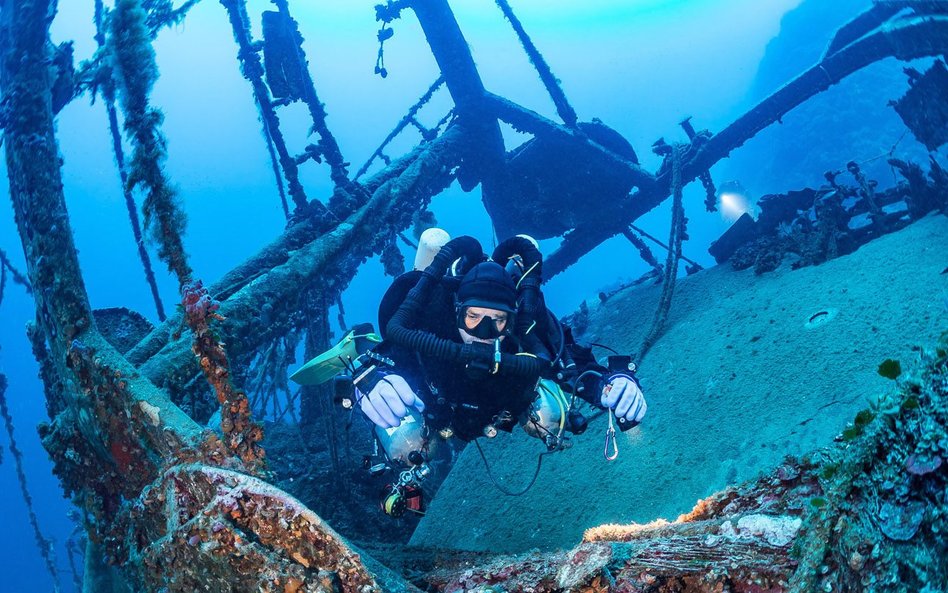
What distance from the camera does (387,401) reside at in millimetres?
2932

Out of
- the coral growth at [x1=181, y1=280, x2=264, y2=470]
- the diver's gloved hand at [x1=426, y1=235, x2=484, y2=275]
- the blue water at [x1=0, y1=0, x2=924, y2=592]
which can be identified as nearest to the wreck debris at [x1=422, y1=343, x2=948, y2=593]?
the coral growth at [x1=181, y1=280, x2=264, y2=470]

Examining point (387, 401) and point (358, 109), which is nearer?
point (387, 401)

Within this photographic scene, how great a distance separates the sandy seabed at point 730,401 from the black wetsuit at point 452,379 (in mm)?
1349

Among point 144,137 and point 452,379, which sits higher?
point 144,137

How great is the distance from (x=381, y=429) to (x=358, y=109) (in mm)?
133209

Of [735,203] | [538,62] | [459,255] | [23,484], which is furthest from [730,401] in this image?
[735,203]

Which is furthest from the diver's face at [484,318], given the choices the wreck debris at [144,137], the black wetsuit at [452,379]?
the wreck debris at [144,137]

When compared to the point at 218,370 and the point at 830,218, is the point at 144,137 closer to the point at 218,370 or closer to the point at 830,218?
the point at 218,370

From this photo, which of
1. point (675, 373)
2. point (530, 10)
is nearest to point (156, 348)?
point (675, 373)

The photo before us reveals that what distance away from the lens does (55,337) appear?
9.62 feet

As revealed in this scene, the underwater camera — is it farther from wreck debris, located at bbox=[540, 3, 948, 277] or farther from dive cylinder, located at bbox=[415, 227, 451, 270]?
wreck debris, located at bbox=[540, 3, 948, 277]

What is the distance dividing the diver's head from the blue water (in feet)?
247

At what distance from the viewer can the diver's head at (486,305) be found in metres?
3.29

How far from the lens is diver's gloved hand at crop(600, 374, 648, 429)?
310 centimetres
